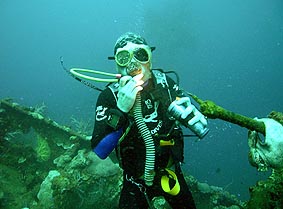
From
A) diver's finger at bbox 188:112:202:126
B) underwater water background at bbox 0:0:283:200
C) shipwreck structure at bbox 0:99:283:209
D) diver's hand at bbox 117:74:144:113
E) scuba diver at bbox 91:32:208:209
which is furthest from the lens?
underwater water background at bbox 0:0:283:200

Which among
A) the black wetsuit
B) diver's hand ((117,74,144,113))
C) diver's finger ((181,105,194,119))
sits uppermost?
diver's finger ((181,105,194,119))

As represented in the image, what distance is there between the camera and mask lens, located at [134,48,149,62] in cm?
325

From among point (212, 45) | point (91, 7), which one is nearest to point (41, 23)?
point (91, 7)

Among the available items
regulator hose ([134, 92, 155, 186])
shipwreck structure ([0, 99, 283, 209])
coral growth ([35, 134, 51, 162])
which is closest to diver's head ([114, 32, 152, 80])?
regulator hose ([134, 92, 155, 186])

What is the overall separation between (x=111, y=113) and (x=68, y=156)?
3.81 metres

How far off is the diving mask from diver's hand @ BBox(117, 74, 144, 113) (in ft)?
1.17

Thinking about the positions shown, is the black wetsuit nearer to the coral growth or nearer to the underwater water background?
the coral growth

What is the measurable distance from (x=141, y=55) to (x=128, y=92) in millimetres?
690

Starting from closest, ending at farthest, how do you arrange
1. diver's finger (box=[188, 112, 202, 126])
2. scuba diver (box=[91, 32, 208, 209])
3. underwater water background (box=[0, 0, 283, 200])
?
1. diver's finger (box=[188, 112, 202, 126])
2. scuba diver (box=[91, 32, 208, 209])
3. underwater water background (box=[0, 0, 283, 200])

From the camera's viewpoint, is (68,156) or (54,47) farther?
(54,47)

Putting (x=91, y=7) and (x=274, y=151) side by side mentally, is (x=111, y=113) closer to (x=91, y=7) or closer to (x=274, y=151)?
(x=274, y=151)

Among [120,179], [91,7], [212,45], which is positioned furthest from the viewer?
[91,7]

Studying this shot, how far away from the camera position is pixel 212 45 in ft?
260

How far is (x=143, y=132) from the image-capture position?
2893mm
